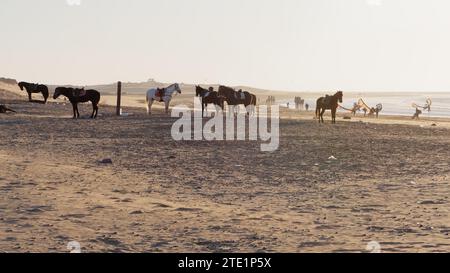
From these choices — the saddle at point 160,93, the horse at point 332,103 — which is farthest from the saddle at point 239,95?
the horse at point 332,103

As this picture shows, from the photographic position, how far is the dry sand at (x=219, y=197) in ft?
23.2

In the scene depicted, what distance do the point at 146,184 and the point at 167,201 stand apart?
5.91 feet

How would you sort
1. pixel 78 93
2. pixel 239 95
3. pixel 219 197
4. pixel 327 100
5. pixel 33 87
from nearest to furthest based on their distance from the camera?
pixel 219 197, pixel 78 93, pixel 327 100, pixel 239 95, pixel 33 87

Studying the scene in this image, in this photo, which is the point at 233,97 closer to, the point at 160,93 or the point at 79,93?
the point at 160,93

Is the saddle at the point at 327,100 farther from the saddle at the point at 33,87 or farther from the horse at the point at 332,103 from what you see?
the saddle at the point at 33,87

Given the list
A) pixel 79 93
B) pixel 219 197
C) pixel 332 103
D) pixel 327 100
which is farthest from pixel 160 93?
pixel 219 197

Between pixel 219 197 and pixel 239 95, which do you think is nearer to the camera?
pixel 219 197

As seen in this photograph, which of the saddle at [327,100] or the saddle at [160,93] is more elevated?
the saddle at [160,93]

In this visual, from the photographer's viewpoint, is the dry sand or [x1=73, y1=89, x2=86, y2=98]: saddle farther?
[x1=73, y1=89, x2=86, y2=98]: saddle

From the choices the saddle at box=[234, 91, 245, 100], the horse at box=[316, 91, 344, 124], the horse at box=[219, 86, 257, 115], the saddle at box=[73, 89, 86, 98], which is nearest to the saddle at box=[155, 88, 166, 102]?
the horse at box=[219, 86, 257, 115]

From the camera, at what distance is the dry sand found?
7070mm

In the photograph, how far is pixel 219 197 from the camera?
33.2 ft

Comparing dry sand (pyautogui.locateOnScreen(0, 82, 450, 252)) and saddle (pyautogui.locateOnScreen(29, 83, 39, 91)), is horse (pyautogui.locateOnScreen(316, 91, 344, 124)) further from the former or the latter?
saddle (pyautogui.locateOnScreen(29, 83, 39, 91))

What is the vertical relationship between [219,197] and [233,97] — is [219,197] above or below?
below
